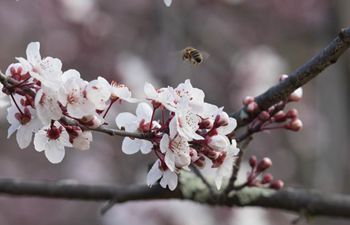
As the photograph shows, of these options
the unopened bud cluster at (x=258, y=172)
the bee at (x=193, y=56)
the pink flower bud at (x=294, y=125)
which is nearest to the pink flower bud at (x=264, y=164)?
the unopened bud cluster at (x=258, y=172)

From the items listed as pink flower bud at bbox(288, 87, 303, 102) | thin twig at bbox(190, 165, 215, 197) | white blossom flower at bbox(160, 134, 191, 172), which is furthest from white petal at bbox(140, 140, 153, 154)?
thin twig at bbox(190, 165, 215, 197)

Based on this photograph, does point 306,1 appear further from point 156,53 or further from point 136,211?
point 136,211

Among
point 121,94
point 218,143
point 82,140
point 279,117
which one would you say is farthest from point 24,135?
point 279,117

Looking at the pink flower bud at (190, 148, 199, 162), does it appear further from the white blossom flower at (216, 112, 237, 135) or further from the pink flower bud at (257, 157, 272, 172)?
the pink flower bud at (257, 157, 272, 172)

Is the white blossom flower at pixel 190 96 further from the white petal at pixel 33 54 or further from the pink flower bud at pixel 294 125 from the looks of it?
the pink flower bud at pixel 294 125

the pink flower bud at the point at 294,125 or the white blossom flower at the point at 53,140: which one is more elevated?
the pink flower bud at the point at 294,125

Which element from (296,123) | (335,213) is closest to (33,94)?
(296,123)
